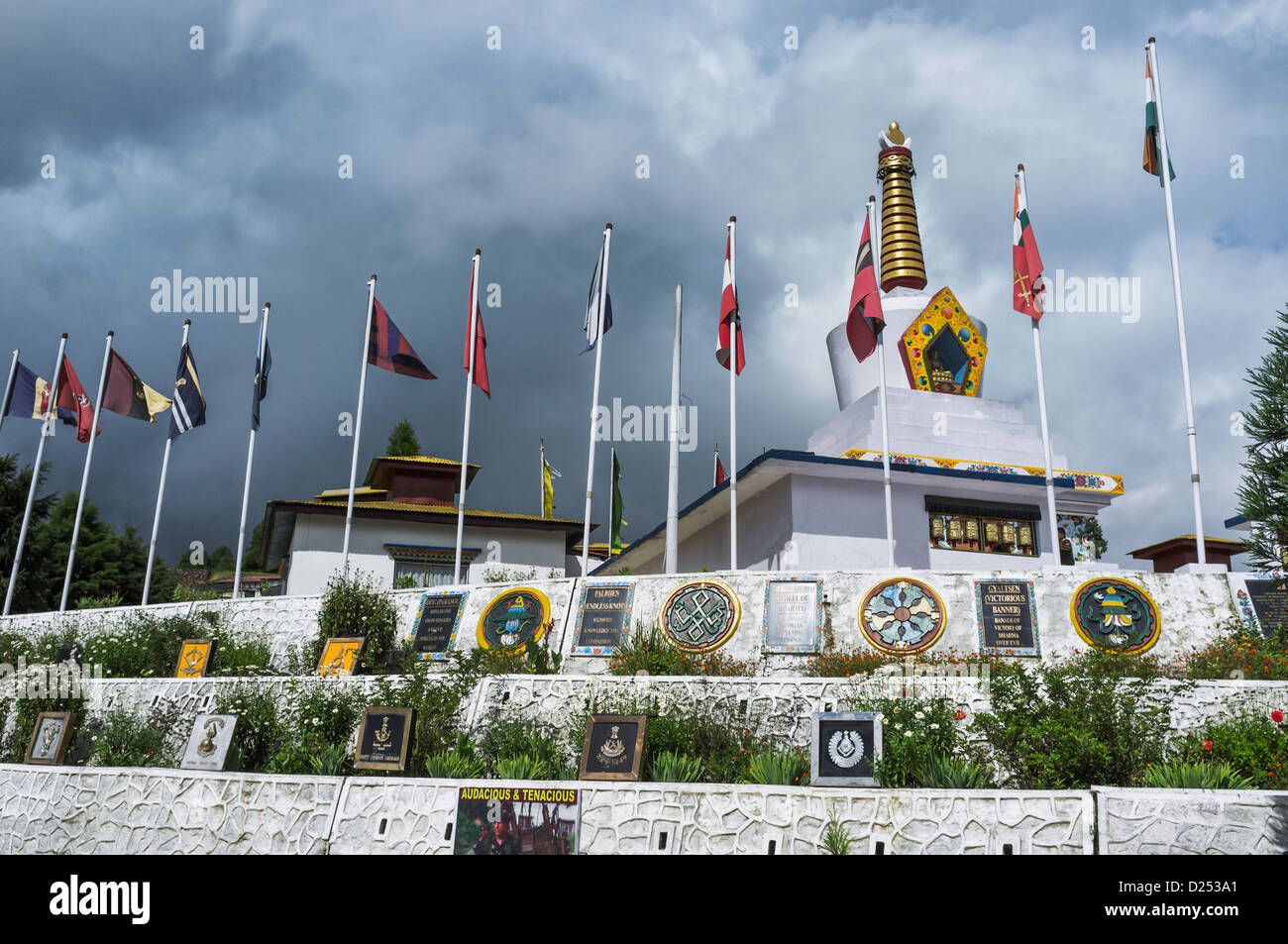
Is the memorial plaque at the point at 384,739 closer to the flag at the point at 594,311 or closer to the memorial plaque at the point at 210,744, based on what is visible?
the memorial plaque at the point at 210,744

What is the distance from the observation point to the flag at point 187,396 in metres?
23.4

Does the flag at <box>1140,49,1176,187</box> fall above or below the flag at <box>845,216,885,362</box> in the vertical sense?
above

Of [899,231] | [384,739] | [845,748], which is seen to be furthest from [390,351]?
[899,231]

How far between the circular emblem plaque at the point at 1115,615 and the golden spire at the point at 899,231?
16121 mm

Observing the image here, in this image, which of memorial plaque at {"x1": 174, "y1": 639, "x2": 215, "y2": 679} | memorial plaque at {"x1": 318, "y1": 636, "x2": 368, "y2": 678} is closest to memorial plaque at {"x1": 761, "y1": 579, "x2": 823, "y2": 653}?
memorial plaque at {"x1": 318, "y1": 636, "x2": 368, "y2": 678}

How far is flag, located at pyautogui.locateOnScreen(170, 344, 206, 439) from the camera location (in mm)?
23375

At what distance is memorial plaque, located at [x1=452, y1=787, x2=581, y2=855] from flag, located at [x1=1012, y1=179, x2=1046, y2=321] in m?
13.0

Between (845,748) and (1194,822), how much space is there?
3190mm

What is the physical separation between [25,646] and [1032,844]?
20.1 m

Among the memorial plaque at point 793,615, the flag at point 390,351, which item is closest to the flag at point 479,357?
the flag at point 390,351

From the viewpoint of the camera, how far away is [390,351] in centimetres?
2114

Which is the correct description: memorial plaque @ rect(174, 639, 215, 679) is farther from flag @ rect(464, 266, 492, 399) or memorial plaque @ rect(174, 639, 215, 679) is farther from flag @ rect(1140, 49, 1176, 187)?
flag @ rect(1140, 49, 1176, 187)

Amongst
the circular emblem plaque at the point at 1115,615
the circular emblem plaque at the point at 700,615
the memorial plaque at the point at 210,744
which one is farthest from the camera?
the circular emblem plaque at the point at 700,615
